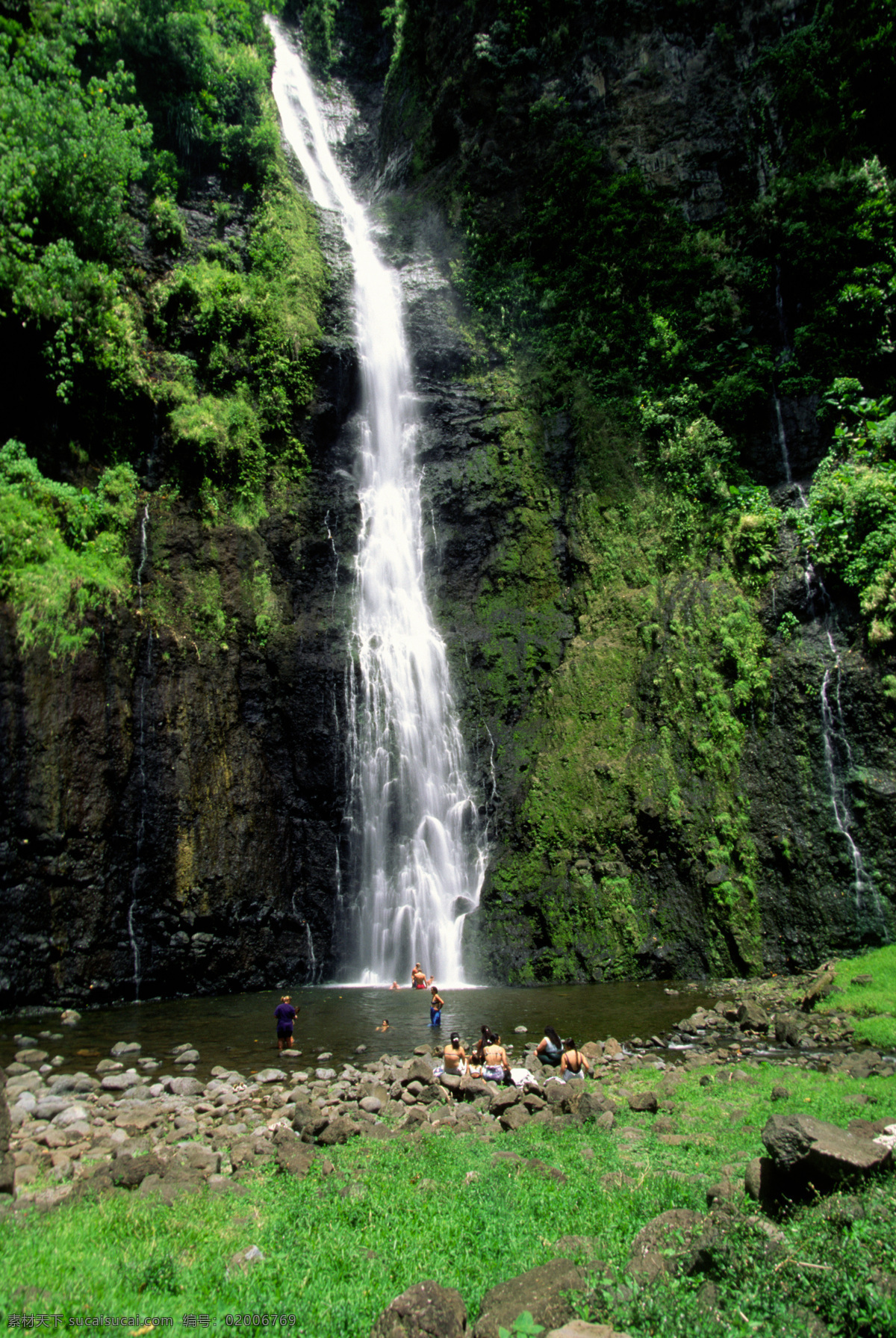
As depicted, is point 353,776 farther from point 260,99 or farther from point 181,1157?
point 260,99

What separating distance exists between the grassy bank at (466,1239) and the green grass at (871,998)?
3.58m

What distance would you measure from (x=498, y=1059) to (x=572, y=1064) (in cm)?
91

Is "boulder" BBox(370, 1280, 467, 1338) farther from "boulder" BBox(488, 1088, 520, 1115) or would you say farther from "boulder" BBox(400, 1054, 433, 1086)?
"boulder" BBox(400, 1054, 433, 1086)

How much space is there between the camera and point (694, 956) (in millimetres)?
15297

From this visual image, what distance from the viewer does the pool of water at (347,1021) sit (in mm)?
10773

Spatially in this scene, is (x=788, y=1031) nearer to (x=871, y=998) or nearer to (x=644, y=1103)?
(x=871, y=998)

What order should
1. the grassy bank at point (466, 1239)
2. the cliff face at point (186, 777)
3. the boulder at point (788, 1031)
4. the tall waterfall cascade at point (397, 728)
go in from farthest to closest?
the tall waterfall cascade at point (397, 728)
the cliff face at point (186, 777)
the boulder at point (788, 1031)
the grassy bank at point (466, 1239)

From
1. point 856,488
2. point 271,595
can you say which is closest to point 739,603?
point 856,488

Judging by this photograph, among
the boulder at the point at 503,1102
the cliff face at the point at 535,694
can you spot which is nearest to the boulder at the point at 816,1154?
the boulder at the point at 503,1102

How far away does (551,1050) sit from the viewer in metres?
9.43

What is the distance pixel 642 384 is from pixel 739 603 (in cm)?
878

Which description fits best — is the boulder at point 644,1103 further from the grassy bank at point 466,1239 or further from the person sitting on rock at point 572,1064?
the person sitting on rock at point 572,1064

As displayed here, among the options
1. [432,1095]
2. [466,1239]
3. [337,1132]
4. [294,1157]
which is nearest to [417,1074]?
[432,1095]

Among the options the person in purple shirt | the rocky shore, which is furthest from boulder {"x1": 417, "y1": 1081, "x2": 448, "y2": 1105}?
the person in purple shirt
